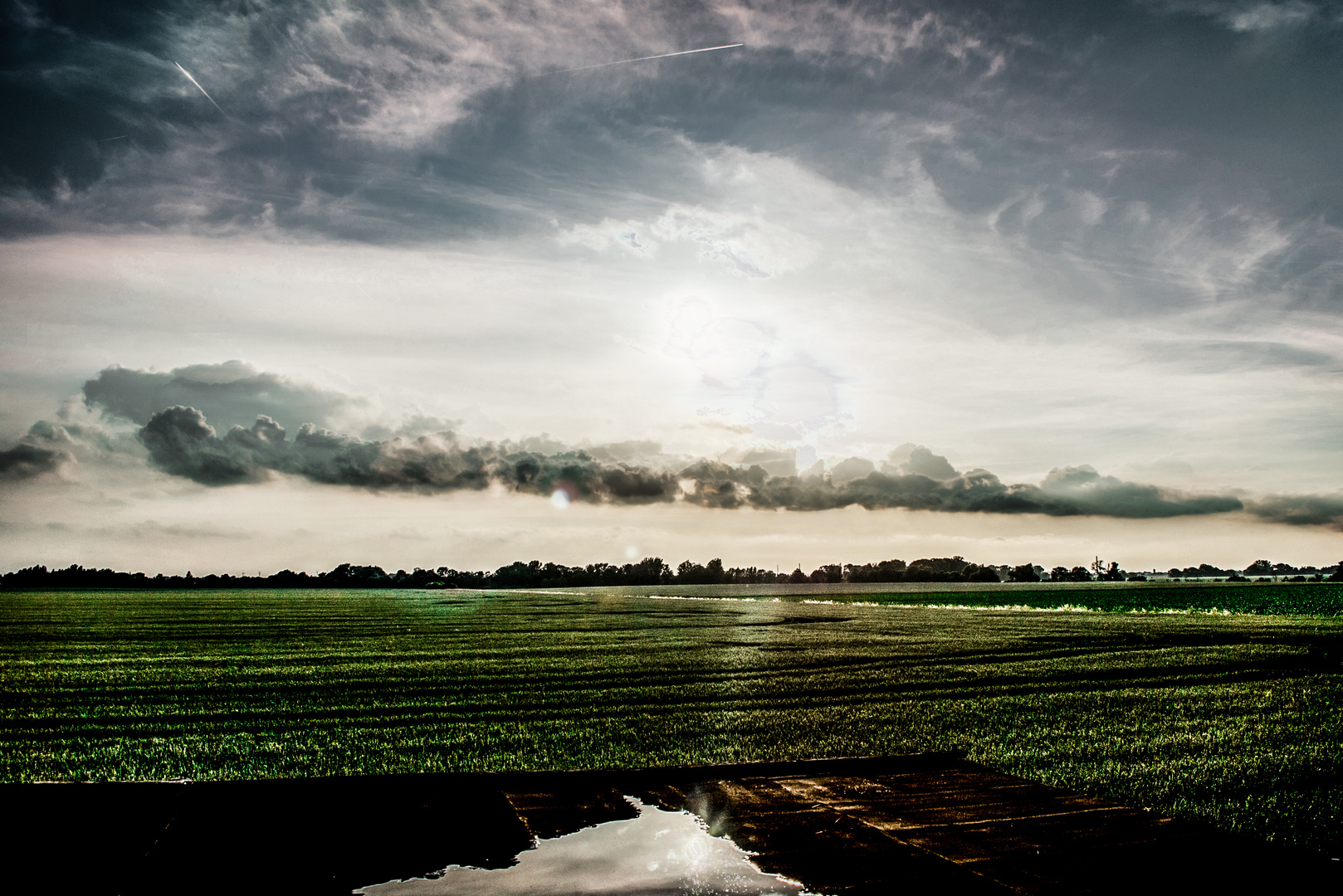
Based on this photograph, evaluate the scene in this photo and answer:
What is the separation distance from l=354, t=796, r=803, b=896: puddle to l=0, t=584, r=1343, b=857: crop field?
15.7ft

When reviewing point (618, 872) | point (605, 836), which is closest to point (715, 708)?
point (605, 836)

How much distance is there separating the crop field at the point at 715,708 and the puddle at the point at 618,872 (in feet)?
15.7

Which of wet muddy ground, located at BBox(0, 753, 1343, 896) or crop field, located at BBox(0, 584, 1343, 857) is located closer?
wet muddy ground, located at BBox(0, 753, 1343, 896)

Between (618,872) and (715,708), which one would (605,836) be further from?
(715,708)

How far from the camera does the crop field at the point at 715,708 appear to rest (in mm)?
9602

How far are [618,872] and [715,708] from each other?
9.98m

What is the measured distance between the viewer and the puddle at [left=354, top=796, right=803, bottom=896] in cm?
422

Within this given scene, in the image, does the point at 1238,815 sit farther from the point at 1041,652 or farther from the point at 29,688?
the point at 29,688

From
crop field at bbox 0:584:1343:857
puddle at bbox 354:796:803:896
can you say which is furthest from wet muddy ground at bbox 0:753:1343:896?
crop field at bbox 0:584:1343:857

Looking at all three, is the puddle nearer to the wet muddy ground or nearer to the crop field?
the wet muddy ground

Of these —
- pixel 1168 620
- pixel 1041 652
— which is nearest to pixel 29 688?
pixel 1041 652

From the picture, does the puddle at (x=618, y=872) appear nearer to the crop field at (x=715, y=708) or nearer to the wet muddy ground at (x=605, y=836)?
the wet muddy ground at (x=605, y=836)

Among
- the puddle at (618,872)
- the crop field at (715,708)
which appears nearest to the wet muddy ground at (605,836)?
the puddle at (618,872)

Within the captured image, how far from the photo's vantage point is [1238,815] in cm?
721
